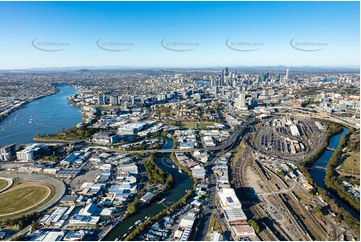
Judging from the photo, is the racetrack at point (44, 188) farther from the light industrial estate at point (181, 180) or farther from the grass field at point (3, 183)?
the grass field at point (3, 183)

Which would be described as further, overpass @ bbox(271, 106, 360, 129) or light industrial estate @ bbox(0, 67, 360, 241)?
overpass @ bbox(271, 106, 360, 129)

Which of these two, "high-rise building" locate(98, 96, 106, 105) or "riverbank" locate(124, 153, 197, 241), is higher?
"high-rise building" locate(98, 96, 106, 105)

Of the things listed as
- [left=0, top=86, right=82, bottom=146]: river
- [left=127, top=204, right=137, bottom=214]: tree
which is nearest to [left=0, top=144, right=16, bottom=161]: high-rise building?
[left=0, top=86, right=82, bottom=146]: river

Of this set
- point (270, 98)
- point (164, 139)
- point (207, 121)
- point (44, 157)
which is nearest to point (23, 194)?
point (44, 157)

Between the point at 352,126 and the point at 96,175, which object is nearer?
the point at 96,175

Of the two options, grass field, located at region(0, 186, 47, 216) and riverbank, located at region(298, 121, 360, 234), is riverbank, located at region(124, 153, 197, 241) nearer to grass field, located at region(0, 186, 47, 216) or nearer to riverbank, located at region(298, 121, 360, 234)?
grass field, located at region(0, 186, 47, 216)

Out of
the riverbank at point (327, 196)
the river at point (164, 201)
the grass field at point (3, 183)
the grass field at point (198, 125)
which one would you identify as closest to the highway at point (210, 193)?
the river at point (164, 201)

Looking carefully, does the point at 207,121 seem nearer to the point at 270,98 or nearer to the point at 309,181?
the point at 309,181
